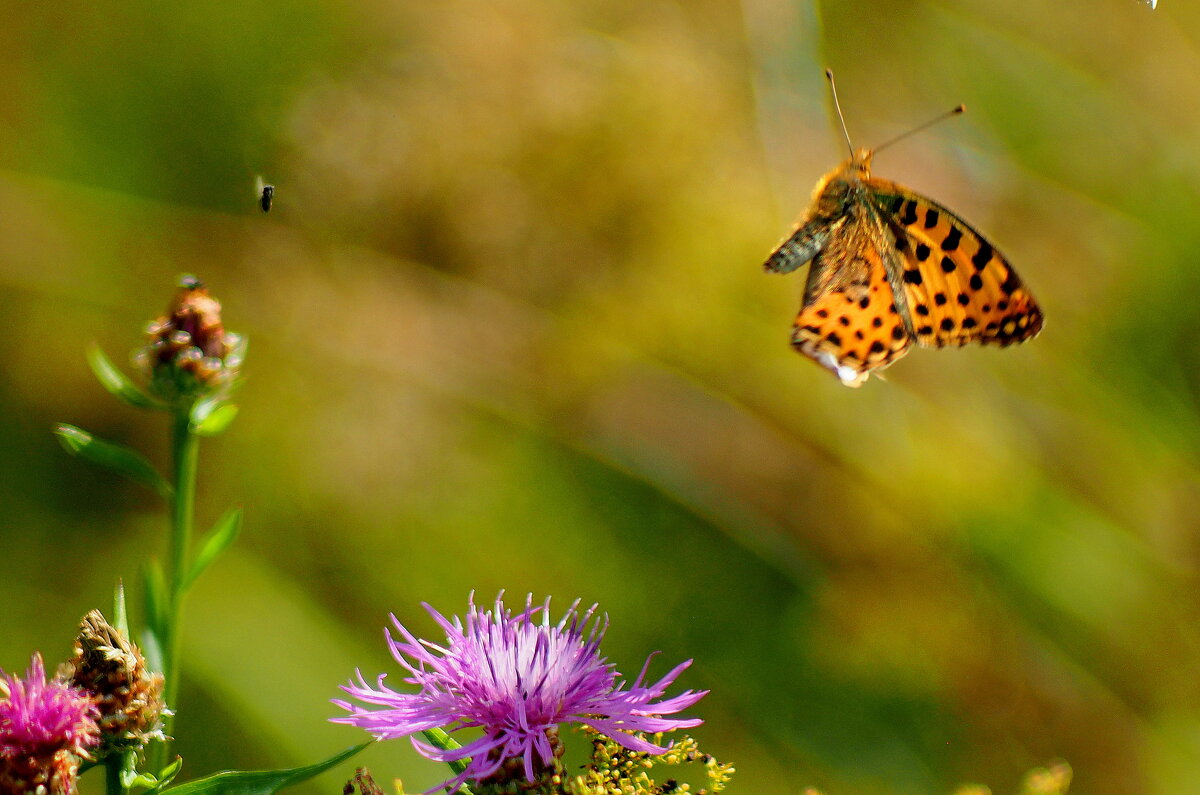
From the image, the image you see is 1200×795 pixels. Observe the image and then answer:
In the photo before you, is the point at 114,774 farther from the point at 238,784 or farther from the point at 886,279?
the point at 886,279

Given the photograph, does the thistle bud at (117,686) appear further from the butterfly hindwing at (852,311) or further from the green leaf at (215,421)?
the butterfly hindwing at (852,311)

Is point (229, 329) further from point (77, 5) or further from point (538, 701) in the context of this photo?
point (538, 701)

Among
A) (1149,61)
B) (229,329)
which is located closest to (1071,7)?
(1149,61)

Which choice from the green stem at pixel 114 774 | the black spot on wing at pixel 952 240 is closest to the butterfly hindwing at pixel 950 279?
the black spot on wing at pixel 952 240

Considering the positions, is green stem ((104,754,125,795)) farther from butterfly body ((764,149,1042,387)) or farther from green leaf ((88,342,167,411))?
butterfly body ((764,149,1042,387))

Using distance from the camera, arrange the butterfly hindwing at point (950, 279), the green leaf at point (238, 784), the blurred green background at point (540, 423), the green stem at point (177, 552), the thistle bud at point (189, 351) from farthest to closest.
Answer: the blurred green background at point (540, 423) → the butterfly hindwing at point (950, 279) → the thistle bud at point (189, 351) → the green stem at point (177, 552) → the green leaf at point (238, 784)

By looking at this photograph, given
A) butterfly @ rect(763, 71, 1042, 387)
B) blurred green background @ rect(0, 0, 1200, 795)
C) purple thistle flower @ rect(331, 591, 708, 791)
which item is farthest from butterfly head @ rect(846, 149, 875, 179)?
blurred green background @ rect(0, 0, 1200, 795)
